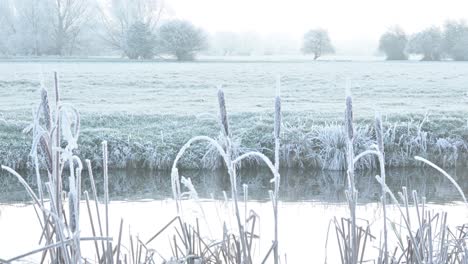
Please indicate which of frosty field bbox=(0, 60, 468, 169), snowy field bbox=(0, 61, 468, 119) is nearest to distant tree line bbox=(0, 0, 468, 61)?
snowy field bbox=(0, 61, 468, 119)

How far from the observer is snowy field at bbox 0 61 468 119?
17141 mm

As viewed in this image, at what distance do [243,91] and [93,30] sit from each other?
35280 mm

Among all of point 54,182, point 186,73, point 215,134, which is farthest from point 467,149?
point 186,73

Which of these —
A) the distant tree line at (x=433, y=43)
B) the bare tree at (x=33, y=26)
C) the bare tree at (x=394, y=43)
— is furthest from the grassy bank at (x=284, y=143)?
the bare tree at (x=33, y=26)

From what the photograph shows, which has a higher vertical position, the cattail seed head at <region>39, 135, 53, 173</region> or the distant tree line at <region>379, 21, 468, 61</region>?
the distant tree line at <region>379, 21, 468, 61</region>

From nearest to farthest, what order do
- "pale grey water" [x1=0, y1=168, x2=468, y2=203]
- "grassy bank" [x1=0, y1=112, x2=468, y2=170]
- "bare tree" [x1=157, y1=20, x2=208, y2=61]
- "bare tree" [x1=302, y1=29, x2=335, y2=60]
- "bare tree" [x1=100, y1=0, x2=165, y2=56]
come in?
"pale grey water" [x1=0, y1=168, x2=468, y2=203]
"grassy bank" [x1=0, y1=112, x2=468, y2=170]
"bare tree" [x1=157, y1=20, x2=208, y2=61]
"bare tree" [x1=302, y1=29, x2=335, y2=60]
"bare tree" [x1=100, y1=0, x2=165, y2=56]

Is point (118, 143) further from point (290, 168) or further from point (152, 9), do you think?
point (152, 9)

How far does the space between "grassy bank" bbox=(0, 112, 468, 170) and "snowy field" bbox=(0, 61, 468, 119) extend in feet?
3.93

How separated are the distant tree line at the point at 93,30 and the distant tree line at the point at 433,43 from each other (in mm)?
12365

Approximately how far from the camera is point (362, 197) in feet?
32.8

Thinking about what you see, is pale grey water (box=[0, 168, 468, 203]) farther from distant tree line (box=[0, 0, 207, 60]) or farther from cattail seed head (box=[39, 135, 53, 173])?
distant tree line (box=[0, 0, 207, 60])

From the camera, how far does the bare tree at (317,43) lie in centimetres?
5012

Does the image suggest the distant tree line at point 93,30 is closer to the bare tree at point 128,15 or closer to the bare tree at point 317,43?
the bare tree at point 128,15

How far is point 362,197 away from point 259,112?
593 centimetres
